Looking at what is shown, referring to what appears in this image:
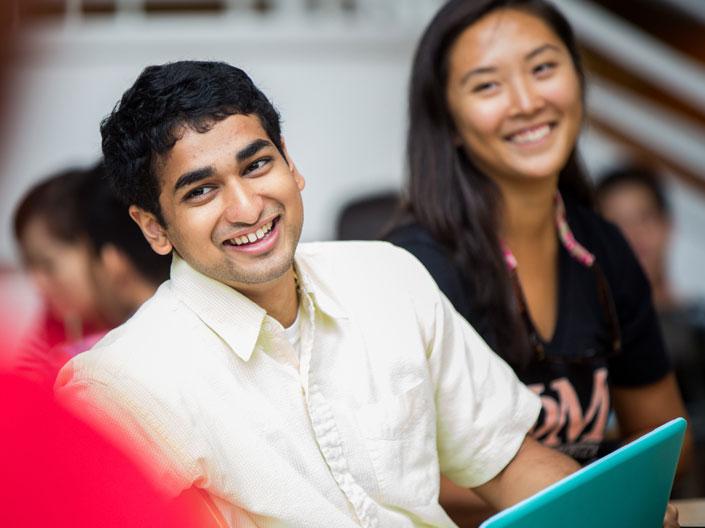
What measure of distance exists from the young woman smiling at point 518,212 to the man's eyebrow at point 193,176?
21.0 inches

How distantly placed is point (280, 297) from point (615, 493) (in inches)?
15.4

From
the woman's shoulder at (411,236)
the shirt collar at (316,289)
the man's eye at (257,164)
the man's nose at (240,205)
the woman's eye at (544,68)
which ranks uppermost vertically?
the woman's eye at (544,68)

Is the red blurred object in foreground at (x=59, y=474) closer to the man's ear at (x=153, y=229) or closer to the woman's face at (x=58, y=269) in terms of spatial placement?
the man's ear at (x=153, y=229)

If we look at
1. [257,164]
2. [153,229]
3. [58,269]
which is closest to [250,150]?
[257,164]

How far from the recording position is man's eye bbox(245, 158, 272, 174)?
0.89 metres

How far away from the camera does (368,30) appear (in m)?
4.12

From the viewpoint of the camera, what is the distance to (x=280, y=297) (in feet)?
3.25

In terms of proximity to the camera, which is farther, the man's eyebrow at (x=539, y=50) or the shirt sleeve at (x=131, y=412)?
the man's eyebrow at (x=539, y=50)

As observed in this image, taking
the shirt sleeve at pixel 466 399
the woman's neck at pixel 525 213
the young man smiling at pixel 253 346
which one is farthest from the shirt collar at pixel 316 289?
the woman's neck at pixel 525 213

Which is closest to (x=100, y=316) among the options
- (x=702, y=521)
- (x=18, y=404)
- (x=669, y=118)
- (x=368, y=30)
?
(x=702, y=521)

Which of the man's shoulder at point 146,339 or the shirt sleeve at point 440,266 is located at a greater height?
Result: the man's shoulder at point 146,339

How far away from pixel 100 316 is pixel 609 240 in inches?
33.2

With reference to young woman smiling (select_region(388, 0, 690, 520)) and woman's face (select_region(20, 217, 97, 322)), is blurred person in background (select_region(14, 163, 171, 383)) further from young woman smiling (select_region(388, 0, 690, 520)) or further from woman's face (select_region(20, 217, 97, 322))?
young woman smiling (select_region(388, 0, 690, 520))

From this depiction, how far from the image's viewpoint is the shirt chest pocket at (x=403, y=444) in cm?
101
